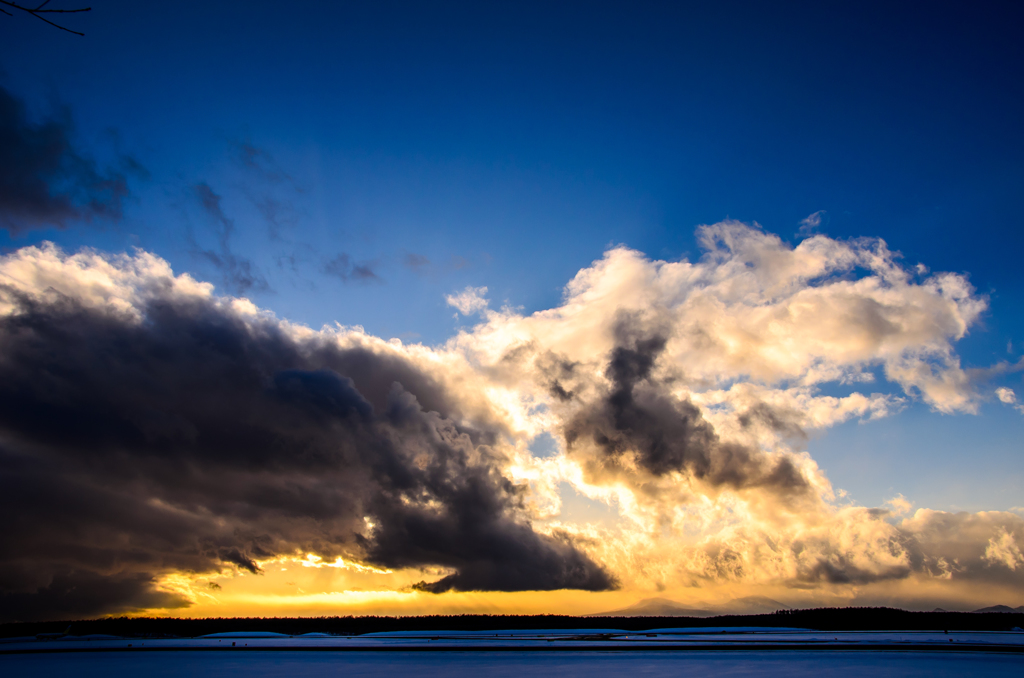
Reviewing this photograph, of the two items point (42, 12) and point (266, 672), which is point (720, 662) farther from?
point (42, 12)

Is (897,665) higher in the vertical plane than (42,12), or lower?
lower

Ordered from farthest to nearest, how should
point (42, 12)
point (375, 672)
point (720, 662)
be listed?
point (720, 662) → point (375, 672) → point (42, 12)

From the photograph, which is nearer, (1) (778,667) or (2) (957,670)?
(2) (957,670)

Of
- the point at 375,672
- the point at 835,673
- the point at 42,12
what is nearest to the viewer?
the point at 42,12

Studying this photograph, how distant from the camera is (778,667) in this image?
85.0m

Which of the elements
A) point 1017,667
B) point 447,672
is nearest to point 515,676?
point 447,672

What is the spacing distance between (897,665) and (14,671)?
147815 millimetres

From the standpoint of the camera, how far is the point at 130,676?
87.5m

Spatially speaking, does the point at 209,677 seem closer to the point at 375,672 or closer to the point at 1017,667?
the point at 375,672

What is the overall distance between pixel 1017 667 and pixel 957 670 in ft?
39.1

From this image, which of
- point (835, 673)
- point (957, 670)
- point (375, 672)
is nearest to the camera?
point (835, 673)

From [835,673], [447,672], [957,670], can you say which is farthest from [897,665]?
[447,672]

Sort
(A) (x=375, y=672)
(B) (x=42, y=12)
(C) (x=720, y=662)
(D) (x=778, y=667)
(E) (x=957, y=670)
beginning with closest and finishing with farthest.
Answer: (B) (x=42, y=12), (E) (x=957, y=670), (D) (x=778, y=667), (A) (x=375, y=672), (C) (x=720, y=662)

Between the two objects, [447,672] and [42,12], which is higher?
[42,12]
